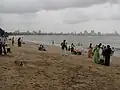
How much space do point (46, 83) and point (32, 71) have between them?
7.53 ft

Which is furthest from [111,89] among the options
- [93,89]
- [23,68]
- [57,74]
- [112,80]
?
[23,68]

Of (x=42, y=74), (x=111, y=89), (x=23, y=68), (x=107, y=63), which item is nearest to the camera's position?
(x=111, y=89)

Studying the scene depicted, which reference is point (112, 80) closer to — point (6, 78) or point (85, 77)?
point (85, 77)

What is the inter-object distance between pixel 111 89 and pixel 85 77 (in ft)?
6.78

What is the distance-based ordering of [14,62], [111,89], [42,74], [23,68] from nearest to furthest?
[111,89] → [42,74] → [23,68] → [14,62]

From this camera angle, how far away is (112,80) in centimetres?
1299

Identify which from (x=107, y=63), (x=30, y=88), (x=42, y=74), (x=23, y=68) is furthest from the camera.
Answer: (x=107, y=63)

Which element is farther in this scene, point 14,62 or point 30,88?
point 14,62

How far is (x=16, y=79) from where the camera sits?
37.7ft

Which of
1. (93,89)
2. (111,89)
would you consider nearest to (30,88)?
(93,89)

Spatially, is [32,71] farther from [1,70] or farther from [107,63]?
[107,63]

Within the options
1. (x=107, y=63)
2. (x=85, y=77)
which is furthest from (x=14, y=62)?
(x=107, y=63)

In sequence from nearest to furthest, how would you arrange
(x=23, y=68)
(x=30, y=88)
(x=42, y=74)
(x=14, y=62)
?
(x=30, y=88) < (x=42, y=74) < (x=23, y=68) < (x=14, y=62)

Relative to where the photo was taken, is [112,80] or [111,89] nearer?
[111,89]
